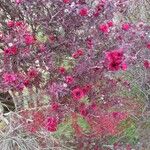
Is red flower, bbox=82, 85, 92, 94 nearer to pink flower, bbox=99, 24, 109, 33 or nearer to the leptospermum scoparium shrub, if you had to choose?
the leptospermum scoparium shrub

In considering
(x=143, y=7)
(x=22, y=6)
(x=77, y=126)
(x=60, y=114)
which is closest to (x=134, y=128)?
(x=77, y=126)

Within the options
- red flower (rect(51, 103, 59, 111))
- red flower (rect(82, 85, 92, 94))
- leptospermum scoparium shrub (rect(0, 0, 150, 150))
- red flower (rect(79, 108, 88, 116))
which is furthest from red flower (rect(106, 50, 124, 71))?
red flower (rect(79, 108, 88, 116))

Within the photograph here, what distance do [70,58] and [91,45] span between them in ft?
1.57

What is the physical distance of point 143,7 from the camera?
6.55m

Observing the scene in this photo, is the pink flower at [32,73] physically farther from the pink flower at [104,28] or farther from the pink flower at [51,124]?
the pink flower at [104,28]

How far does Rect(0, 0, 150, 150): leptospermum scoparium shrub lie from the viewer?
137 inches

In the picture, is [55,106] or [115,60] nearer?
[115,60]

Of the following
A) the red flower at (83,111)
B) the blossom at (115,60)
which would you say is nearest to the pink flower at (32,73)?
the red flower at (83,111)

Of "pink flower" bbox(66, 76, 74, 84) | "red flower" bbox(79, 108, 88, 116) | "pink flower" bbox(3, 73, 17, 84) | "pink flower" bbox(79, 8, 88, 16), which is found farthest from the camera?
"red flower" bbox(79, 108, 88, 116)

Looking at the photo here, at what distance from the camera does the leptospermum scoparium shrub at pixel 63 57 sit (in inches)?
137

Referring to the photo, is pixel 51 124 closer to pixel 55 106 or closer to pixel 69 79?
pixel 55 106

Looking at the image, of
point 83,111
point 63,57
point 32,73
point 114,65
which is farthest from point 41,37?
point 114,65

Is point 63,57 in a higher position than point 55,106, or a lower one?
higher

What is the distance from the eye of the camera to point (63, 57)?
4051 millimetres
